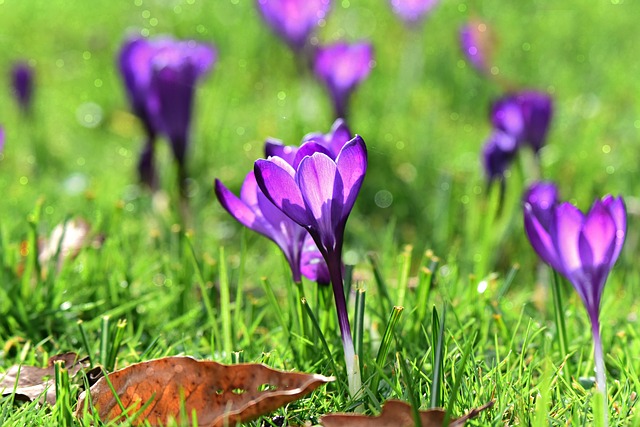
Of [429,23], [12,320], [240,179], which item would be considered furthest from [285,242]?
[429,23]

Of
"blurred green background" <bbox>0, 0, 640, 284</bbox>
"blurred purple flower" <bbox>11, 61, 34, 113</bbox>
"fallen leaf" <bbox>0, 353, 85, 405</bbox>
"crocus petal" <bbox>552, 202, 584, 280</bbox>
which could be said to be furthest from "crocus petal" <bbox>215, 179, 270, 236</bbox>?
"blurred purple flower" <bbox>11, 61, 34, 113</bbox>

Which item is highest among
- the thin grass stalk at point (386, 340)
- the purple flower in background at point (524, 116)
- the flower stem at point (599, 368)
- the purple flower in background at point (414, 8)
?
the purple flower in background at point (414, 8)

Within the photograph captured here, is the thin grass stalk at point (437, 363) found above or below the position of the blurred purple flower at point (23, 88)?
below

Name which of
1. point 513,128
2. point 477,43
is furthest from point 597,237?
point 477,43

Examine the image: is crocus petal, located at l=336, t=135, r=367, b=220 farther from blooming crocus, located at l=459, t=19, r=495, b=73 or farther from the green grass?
blooming crocus, located at l=459, t=19, r=495, b=73

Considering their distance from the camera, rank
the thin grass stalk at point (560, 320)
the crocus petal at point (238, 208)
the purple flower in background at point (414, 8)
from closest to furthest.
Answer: the crocus petal at point (238, 208) → the thin grass stalk at point (560, 320) → the purple flower in background at point (414, 8)

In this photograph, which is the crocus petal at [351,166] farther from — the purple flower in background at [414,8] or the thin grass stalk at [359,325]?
the purple flower in background at [414,8]

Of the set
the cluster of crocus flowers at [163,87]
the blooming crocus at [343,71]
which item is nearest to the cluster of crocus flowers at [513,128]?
Result: the blooming crocus at [343,71]
